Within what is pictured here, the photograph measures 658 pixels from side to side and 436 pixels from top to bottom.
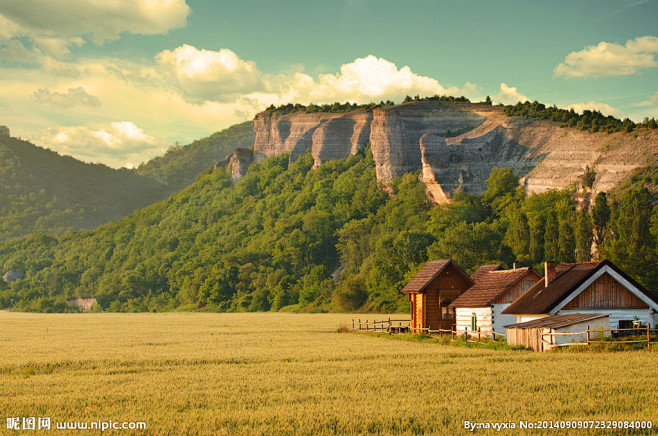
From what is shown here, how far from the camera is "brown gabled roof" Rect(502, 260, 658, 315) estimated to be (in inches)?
1464

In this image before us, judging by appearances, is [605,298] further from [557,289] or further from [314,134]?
[314,134]

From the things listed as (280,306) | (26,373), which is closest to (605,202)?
(280,306)

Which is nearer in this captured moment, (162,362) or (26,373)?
(26,373)

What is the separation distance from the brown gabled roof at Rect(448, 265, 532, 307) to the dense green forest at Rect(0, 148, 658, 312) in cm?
2057

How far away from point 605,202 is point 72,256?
14339cm

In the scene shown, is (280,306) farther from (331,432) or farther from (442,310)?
(331,432)

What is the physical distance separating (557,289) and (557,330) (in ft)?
17.9

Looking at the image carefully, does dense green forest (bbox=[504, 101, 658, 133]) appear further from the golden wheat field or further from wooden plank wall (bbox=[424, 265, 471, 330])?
the golden wheat field

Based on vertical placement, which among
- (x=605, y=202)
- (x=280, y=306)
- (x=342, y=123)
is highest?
(x=342, y=123)

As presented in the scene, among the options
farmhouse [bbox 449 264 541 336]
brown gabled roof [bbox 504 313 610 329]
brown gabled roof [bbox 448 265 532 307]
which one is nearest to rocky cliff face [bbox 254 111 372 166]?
brown gabled roof [bbox 448 265 532 307]

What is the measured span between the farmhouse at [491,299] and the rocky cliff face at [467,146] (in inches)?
2121

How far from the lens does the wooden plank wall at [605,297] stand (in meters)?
37.3

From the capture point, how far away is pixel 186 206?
184 metres

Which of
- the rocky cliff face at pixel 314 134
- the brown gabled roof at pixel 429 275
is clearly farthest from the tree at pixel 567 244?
the rocky cliff face at pixel 314 134
